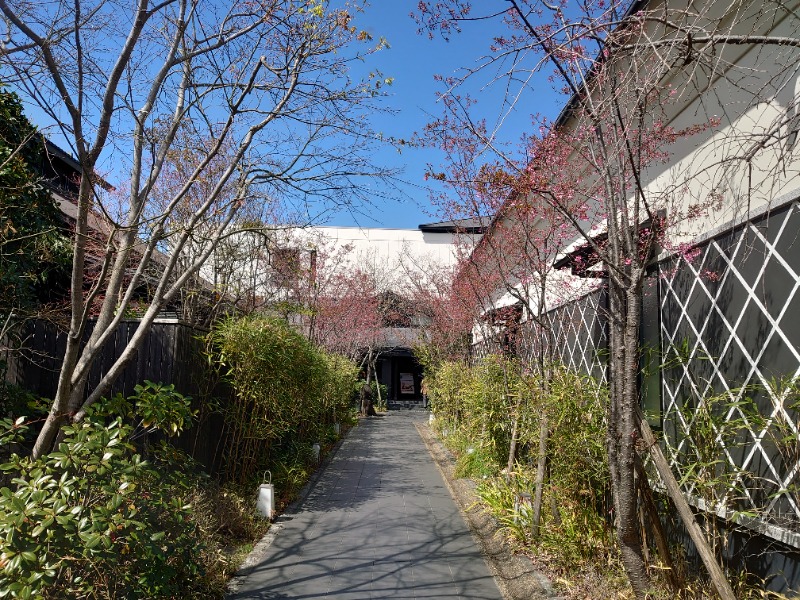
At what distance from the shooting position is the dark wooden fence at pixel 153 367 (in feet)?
16.4

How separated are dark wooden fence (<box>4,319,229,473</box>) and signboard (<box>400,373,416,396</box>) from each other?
22.7 metres

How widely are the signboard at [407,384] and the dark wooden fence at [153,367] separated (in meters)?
22.7

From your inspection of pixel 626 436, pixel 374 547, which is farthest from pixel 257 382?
pixel 626 436

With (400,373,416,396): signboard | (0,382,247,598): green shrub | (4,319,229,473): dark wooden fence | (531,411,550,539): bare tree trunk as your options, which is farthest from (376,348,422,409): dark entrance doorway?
(0,382,247,598): green shrub

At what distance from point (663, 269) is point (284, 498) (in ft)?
16.7

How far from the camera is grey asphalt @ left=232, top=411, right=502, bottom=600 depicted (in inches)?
185

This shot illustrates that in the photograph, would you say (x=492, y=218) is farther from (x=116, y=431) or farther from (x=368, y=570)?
(x=116, y=431)

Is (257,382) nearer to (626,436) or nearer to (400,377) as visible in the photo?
(626,436)

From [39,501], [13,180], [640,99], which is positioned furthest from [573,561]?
[13,180]

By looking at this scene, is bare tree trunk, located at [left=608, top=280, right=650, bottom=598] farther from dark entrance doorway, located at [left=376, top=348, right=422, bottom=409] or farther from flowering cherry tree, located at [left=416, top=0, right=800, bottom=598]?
dark entrance doorway, located at [left=376, top=348, right=422, bottom=409]

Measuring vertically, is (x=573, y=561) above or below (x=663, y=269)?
below

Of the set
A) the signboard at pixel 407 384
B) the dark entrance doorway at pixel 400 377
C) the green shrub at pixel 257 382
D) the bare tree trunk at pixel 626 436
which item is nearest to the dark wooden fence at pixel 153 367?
the green shrub at pixel 257 382

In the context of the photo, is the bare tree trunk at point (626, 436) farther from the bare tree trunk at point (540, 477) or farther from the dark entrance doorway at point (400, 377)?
the dark entrance doorway at point (400, 377)

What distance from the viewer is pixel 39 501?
2.72 metres
